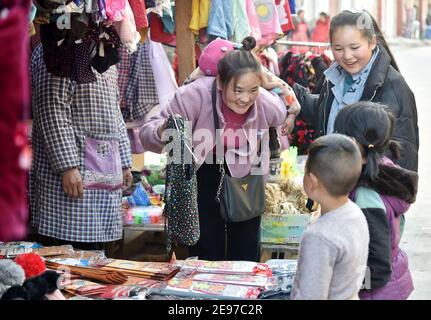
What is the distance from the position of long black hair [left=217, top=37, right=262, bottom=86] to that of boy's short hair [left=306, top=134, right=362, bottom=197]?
116 centimetres

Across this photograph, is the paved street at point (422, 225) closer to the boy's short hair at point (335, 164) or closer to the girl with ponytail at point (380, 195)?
the girl with ponytail at point (380, 195)

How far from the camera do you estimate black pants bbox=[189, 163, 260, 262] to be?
431cm

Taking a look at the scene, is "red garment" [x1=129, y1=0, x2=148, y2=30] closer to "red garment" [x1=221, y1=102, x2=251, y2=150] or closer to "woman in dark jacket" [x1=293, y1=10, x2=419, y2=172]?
"red garment" [x1=221, y1=102, x2=251, y2=150]

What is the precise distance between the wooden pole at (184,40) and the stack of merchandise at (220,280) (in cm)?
175

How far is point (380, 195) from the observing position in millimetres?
3256

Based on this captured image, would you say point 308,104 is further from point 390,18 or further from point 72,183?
point 390,18

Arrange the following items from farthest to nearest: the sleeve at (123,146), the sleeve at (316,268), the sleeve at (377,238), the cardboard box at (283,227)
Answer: the cardboard box at (283,227)
the sleeve at (123,146)
the sleeve at (377,238)
the sleeve at (316,268)

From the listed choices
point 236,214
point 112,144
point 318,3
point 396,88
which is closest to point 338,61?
point 396,88

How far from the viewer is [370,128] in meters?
3.21

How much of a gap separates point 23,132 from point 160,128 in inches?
94.2

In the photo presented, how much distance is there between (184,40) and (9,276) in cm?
264

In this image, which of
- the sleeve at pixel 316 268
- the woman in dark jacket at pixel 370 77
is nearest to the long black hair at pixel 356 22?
the woman in dark jacket at pixel 370 77

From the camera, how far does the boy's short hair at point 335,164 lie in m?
2.84

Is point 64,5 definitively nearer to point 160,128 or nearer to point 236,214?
point 160,128
